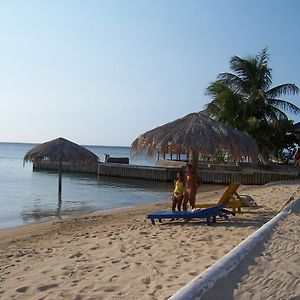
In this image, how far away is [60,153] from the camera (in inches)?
922

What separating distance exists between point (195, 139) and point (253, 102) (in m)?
18.0

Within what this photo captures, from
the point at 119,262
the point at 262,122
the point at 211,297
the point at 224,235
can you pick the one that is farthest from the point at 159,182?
the point at 211,297

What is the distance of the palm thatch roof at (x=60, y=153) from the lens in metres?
23.4

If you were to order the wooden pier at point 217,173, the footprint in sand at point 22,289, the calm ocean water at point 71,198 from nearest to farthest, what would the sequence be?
the footprint in sand at point 22,289, the calm ocean water at point 71,198, the wooden pier at point 217,173

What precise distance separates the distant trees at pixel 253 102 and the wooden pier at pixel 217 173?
5.52 ft

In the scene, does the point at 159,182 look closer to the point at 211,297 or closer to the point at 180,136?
the point at 180,136

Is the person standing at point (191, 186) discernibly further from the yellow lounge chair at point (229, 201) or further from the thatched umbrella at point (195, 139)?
the thatched umbrella at point (195, 139)

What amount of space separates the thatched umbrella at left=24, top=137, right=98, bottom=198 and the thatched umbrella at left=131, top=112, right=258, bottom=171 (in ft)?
38.5

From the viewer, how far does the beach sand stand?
5.02m

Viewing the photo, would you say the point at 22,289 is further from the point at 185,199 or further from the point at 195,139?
the point at 195,139

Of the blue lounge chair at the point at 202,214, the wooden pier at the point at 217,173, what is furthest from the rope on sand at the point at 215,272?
the wooden pier at the point at 217,173

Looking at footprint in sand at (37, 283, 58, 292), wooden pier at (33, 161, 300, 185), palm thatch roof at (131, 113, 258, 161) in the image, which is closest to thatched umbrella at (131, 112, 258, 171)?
palm thatch roof at (131, 113, 258, 161)

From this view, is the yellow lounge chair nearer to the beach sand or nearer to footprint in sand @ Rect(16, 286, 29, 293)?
the beach sand

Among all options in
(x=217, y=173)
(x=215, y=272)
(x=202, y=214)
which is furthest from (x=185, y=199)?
(x=217, y=173)
